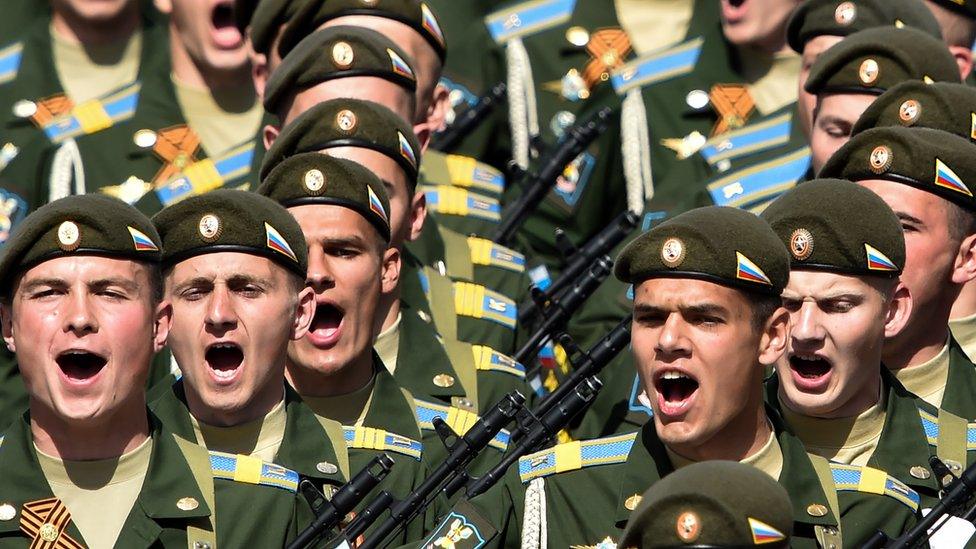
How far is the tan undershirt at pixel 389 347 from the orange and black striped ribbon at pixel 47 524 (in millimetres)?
A: 2651

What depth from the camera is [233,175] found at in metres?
14.8

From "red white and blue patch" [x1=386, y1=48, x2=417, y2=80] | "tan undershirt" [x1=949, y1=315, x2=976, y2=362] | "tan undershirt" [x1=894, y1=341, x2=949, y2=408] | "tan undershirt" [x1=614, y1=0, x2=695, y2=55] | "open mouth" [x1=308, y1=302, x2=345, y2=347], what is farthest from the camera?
"tan undershirt" [x1=614, y1=0, x2=695, y2=55]

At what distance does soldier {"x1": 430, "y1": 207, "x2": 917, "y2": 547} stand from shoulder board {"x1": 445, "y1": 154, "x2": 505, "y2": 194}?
510cm

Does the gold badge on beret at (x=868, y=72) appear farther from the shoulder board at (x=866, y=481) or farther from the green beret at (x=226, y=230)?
the green beret at (x=226, y=230)

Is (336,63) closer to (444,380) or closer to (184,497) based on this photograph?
(444,380)

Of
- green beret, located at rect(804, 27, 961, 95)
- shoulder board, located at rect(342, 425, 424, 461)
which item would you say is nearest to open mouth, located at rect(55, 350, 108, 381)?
shoulder board, located at rect(342, 425, 424, 461)

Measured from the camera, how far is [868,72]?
13344 mm

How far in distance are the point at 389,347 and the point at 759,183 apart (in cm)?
229

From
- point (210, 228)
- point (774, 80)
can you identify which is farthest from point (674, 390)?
point (774, 80)

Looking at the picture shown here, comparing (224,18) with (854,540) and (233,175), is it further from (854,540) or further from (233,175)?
(854,540)

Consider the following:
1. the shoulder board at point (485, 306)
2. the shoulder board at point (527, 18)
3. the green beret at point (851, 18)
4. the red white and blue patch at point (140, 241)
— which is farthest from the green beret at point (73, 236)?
the shoulder board at point (527, 18)

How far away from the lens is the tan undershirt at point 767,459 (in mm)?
10477

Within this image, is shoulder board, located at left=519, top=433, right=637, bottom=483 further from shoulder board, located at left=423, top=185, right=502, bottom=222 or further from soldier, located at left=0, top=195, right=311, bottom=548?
shoulder board, located at left=423, top=185, right=502, bottom=222

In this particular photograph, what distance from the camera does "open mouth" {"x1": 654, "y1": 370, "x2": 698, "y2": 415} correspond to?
1030 centimetres
